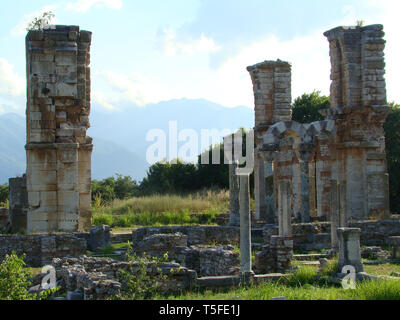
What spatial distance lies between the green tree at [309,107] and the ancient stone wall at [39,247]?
81.1ft

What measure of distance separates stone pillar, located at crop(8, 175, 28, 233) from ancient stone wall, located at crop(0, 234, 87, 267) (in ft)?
13.3

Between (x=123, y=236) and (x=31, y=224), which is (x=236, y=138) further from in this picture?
(x=31, y=224)

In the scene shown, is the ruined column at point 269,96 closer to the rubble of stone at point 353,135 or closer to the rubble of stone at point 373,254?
the rubble of stone at point 353,135

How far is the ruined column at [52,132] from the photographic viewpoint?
18.7m

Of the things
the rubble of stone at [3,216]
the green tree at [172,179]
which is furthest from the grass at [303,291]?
the green tree at [172,179]

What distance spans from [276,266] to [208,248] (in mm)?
1598

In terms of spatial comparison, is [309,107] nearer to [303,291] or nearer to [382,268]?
[382,268]

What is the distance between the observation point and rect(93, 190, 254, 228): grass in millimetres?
23734

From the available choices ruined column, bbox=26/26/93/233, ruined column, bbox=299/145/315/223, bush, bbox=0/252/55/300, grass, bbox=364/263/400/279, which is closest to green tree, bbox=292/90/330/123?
ruined column, bbox=299/145/315/223

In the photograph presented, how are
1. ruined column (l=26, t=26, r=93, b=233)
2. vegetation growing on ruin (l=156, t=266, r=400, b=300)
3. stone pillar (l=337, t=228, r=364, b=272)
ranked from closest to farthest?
A: 1. vegetation growing on ruin (l=156, t=266, r=400, b=300)
2. stone pillar (l=337, t=228, r=364, b=272)
3. ruined column (l=26, t=26, r=93, b=233)

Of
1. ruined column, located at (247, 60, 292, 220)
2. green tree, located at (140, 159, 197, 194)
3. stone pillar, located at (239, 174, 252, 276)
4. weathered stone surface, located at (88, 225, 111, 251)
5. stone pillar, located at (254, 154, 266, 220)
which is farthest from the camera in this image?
green tree, located at (140, 159, 197, 194)

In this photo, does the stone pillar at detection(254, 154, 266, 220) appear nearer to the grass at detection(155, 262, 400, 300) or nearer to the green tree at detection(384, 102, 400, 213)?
the green tree at detection(384, 102, 400, 213)

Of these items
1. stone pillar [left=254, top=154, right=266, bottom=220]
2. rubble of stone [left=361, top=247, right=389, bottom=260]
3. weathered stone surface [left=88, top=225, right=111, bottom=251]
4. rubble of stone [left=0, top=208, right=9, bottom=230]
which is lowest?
rubble of stone [left=361, top=247, right=389, bottom=260]

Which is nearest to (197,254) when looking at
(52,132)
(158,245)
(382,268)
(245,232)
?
(245,232)
